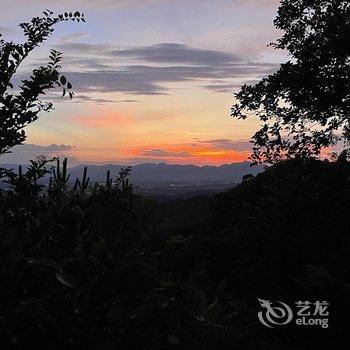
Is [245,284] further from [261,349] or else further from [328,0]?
[328,0]

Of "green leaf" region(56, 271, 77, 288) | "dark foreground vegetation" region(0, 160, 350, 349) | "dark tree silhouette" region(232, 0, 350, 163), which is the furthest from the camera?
"dark tree silhouette" region(232, 0, 350, 163)

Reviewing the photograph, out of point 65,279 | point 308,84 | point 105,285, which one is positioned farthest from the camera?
point 308,84

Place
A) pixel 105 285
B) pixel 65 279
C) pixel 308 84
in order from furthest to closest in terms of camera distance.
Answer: pixel 308 84
pixel 105 285
pixel 65 279

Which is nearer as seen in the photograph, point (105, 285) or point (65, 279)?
point (65, 279)

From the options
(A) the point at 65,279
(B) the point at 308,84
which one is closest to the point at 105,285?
(A) the point at 65,279

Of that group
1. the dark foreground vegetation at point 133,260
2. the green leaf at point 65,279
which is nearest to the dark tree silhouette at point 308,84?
the dark foreground vegetation at point 133,260

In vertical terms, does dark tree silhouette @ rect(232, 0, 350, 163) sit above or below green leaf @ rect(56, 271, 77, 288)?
above

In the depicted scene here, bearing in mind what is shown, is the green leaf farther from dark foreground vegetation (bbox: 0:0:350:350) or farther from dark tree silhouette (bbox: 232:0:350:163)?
dark tree silhouette (bbox: 232:0:350:163)

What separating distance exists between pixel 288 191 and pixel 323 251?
2.13 m

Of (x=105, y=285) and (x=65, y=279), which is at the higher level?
(x=65, y=279)

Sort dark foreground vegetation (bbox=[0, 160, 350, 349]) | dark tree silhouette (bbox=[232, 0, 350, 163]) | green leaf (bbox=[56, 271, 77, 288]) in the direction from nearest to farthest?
green leaf (bbox=[56, 271, 77, 288]), dark foreground vegetation (bbox=[0, 160, 350, 349]), dark tree silhouette (bbox=[232, 0, 350, 163])

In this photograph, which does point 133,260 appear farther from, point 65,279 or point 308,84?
point 308,84

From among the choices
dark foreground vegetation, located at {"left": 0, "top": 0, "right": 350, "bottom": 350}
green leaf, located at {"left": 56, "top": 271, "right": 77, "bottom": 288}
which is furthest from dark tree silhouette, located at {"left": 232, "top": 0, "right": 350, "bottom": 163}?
green leaf, located at {"left": 56, "top": 271, "right": 77, "bottom": 288}

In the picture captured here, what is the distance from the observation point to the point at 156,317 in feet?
12.1
